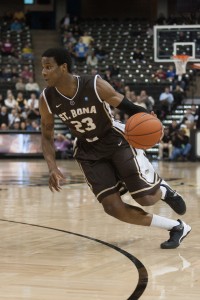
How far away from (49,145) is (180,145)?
14.8m

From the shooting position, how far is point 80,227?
8.02 m

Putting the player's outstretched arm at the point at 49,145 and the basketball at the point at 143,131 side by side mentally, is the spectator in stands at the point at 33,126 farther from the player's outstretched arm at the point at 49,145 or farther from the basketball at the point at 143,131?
the basketball at the point at 143,131

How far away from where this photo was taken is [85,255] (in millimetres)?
6336

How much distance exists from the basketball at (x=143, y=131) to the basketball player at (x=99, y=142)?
0.17 m

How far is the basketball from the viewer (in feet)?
20.4

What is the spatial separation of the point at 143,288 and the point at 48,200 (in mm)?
6007

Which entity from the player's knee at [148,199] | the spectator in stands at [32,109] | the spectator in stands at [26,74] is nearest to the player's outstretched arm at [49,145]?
the player's knee at [148,199]

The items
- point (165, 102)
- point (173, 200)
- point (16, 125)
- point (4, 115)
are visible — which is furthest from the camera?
point (165, 102)

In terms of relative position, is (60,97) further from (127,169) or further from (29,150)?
(29,150)

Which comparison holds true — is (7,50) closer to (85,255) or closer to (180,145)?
(180,145)

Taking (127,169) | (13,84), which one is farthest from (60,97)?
(13,84)

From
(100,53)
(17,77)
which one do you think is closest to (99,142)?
(17,77)

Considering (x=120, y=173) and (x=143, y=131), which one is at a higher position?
(x=143, y=131)

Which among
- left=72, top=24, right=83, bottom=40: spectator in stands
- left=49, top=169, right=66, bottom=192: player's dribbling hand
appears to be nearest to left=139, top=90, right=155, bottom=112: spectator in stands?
left=72, top=24, right=83, bottom=40: spectator in stands
